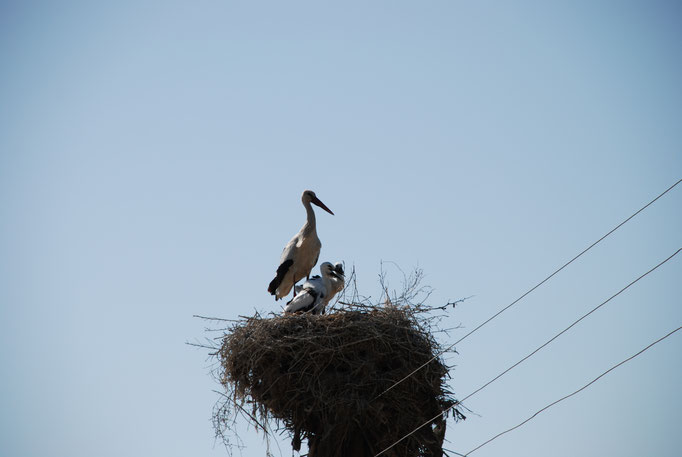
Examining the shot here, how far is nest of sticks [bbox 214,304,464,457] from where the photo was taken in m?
8.51

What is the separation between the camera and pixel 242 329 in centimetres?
927

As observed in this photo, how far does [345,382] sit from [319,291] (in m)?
2.09

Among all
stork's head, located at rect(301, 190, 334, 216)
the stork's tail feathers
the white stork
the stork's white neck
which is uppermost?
stork's head, located at rect(301, 190, 334, 216)

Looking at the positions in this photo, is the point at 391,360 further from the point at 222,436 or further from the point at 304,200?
the point at 304,200

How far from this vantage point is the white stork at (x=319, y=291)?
10258 mm

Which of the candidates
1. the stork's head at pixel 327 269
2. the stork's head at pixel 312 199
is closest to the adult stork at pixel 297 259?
the stork's head at pixel 312 199

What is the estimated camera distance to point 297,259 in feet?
40.8

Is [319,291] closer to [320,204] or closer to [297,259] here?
[297,259]

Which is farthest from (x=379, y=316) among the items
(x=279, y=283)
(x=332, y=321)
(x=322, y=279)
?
(x=279, y=283)

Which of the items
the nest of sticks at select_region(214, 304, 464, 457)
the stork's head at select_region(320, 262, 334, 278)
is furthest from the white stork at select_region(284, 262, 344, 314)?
the nest of sticks at select_region(214, 304, 464, 457)

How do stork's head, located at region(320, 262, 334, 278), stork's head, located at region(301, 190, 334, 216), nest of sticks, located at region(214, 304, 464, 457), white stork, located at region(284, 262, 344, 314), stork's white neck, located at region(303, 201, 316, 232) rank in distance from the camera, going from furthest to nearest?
stork's head, located at region(301, 190, 334, 216) → stork's white neck, located at region(303, 201, 316, 232) → stork's head, located at region(320, 262, 334, 278) → white stork, located at region(284, 262, 344, 314) → nest of sticks, located at region(214, 304, 464, 457)

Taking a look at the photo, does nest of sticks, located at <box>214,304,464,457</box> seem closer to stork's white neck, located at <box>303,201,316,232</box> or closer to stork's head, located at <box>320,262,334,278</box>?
stork's head, located at <box>320,262,334,278</box>

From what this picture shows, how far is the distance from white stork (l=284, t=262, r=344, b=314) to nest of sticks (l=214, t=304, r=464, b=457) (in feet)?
3.58

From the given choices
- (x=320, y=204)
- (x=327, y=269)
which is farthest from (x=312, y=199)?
(x=327, y=269)
